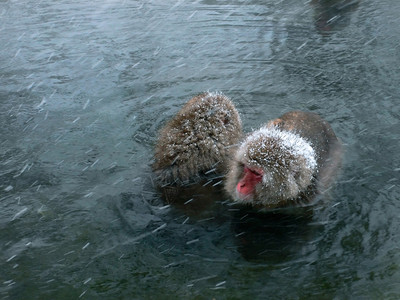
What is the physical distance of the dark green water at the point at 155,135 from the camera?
11.2 feet

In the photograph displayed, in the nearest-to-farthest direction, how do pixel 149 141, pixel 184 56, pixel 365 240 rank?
pixel 365 240, pixel 149 141, pixel 184 56

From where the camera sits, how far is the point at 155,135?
511 cm

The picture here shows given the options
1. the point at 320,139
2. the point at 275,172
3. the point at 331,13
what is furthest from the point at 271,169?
the point at 331,13

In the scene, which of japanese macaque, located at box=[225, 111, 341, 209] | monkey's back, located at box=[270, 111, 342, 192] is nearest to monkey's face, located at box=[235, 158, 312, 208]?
japanese macaque, located at box=[225, 111, 341, 209]

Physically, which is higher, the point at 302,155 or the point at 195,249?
the point at 302,155

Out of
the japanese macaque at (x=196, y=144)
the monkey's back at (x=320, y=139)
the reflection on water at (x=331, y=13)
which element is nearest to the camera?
the japanese macaque at (x=196, y=144)

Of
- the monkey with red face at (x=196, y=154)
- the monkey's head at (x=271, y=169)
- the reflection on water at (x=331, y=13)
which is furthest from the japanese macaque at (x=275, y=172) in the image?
the reflection on water at (x=331, y=13)

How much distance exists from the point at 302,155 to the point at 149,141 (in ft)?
5.37

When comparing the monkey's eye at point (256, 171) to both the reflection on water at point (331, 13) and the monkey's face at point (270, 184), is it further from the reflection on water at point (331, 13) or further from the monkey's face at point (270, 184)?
the reflection on water at point (331, 13)

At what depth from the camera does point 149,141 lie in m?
5.04

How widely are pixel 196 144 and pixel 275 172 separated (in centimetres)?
65

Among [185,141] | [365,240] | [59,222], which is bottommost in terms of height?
[365,240]

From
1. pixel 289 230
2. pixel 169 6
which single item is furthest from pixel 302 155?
pixel 169 6

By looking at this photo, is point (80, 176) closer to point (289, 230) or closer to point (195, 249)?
point (195, 249)
